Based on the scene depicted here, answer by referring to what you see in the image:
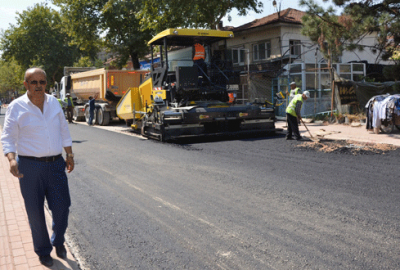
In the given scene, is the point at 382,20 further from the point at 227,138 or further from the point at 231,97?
the point at 227,138

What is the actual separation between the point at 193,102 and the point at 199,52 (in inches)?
67.7

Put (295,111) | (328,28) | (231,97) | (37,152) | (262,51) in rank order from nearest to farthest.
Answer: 1. (37,152)
2. (295,111)
3. (231,97)
4. (328,28)
5. (262,51)

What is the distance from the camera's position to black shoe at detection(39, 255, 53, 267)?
3.70 m

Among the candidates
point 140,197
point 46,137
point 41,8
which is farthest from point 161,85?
point 41,8

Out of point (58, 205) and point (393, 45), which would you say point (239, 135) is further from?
point (58, 205)

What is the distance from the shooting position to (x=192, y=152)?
10.3 meters

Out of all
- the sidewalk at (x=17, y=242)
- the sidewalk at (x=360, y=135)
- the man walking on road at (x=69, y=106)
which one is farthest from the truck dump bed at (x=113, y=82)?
the sidewalk at (x=17, y=242)

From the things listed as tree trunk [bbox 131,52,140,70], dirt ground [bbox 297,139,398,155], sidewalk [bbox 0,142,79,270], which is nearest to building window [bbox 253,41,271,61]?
tree trunk [bbox 131,52,140,70]

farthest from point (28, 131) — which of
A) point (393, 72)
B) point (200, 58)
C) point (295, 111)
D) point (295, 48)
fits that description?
point (295, 48)

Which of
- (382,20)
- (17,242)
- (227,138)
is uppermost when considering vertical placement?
(382,20)

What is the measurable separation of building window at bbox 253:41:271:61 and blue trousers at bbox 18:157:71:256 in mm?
25501

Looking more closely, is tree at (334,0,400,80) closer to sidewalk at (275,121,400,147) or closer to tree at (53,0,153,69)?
sidewalk at (275,121,400,147)

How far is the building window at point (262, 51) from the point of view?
1120 inches

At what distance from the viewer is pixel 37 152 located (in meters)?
3.61
